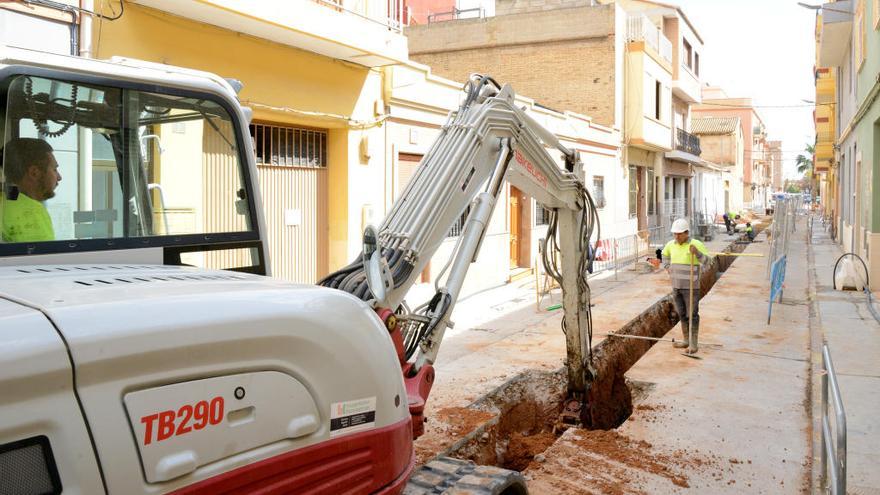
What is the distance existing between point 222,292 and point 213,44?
292 inches

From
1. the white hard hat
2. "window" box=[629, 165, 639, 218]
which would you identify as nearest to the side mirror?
the white hard hat

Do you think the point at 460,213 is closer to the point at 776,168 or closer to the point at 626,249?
the point at 626,249

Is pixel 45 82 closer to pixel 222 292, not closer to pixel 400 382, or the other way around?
pixel 222 292

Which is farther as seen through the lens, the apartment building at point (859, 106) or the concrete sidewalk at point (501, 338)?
the apartment building at point (859, 106)

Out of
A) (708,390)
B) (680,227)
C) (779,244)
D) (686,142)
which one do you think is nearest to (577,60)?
(779,244)

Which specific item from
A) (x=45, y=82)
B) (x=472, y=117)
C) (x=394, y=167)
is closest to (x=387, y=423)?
(x=45, y=82)

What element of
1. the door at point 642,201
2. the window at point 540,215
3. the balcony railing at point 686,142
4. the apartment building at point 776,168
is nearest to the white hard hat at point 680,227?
the window at point 540,215

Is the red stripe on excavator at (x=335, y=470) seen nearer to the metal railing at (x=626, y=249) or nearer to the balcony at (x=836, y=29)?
the metal railing at (x=626, y=249)

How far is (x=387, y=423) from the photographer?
114 inches

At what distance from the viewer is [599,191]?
22906 mm

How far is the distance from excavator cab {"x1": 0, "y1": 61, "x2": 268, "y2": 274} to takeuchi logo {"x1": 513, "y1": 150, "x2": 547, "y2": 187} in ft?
8.91

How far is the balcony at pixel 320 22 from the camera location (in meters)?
8.50

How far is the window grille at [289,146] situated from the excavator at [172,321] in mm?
6384

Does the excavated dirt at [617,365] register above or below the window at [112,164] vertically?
below
